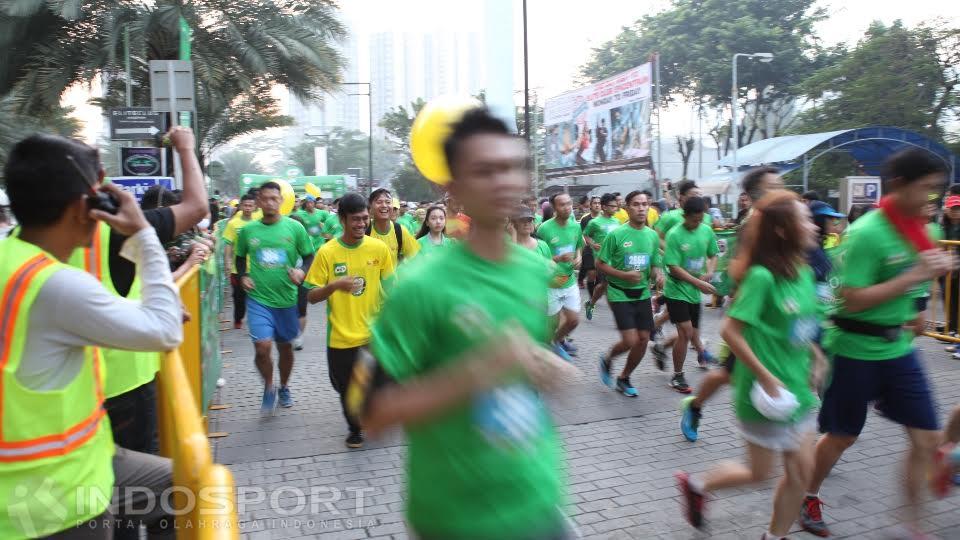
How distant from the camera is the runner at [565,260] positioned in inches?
307

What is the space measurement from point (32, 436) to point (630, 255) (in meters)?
5.94

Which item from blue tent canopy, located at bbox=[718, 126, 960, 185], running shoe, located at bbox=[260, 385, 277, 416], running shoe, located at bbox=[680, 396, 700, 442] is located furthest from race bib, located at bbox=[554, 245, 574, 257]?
blue tent canopy, located at bbox=[718, 126, 960, 185]

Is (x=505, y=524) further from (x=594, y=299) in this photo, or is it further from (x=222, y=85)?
(x=222, y=85)

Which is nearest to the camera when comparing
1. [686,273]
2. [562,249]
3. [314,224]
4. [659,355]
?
[686,273]

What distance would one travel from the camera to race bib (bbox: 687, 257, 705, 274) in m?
7.36

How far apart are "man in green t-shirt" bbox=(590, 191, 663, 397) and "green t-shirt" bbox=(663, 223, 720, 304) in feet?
0.45

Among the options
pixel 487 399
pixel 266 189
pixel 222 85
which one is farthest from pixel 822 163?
pixel 487 399

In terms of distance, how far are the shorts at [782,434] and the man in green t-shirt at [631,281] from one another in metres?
3.42

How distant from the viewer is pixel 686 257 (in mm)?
7316

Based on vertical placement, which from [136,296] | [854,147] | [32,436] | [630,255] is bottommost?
[32,436]

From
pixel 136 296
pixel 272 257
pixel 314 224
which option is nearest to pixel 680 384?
pixel 272 257

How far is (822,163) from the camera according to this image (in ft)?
92.7

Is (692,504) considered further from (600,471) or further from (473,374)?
(473,374)

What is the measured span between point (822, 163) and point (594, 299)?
21485 millimetres
